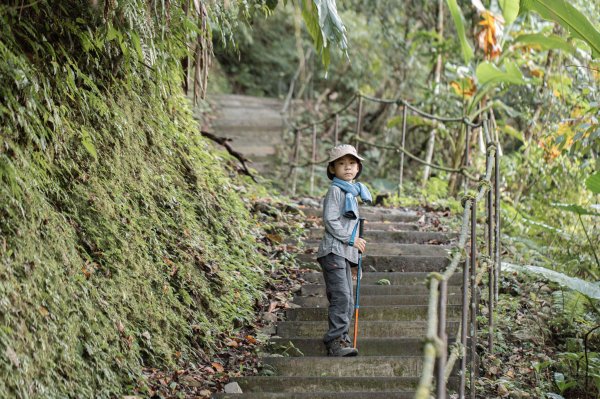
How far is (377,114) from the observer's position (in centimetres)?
1728

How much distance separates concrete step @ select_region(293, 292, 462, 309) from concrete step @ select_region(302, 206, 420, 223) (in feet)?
7.24

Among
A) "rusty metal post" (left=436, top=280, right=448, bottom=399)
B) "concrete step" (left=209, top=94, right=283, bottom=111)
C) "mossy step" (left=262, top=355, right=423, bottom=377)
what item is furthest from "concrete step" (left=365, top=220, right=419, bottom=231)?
"concrete step" (left=209, top=94, right=283, bottom=111)

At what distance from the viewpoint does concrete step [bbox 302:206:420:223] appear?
28.0 feet

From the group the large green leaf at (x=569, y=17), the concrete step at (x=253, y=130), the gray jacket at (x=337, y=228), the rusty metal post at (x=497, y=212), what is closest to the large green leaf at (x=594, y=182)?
the rusty metal post at (x=497, y=212)

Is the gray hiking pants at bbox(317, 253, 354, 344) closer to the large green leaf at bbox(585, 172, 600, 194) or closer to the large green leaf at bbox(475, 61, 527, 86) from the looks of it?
the large green leaf at bbox(585, 172, 600, 194)

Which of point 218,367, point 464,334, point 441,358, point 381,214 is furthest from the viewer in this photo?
point 381,214

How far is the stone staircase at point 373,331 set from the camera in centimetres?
493

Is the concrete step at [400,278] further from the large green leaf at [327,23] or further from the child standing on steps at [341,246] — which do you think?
the large green leaf at [327,23]

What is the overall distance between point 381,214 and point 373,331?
9.36ft

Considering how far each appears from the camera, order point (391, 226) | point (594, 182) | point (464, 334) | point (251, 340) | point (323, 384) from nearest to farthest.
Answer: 1. point (464, 334)
2. point (323, 384)
3. point (251, 340)
4. point (594, 182)
5. point (391, 226)

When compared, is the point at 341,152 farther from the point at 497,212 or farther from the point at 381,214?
the point at 381,214

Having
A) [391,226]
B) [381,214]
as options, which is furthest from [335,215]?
[381,214]

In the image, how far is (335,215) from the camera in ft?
18.5

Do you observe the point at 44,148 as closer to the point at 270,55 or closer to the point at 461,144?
the point at 461,144
